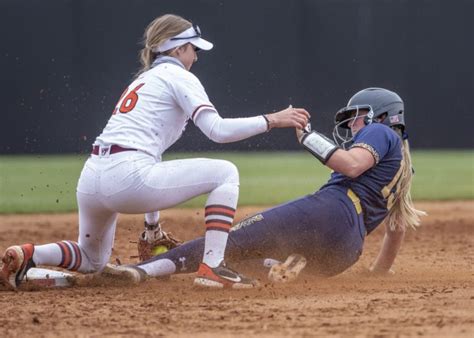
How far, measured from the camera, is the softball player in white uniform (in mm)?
4461

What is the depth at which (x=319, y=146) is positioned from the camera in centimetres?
460

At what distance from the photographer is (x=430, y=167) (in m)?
13.9

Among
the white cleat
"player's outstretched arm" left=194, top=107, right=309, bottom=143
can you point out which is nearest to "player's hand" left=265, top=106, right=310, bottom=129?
"player's outstretched arm" left=194, top=107, right=309, bottom=143

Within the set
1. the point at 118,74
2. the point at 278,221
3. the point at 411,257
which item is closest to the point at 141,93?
the point at 278,221

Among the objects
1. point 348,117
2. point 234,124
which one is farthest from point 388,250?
point 234,124

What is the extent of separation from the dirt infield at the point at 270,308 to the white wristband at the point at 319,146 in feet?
2.10

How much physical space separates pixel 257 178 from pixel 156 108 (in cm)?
777

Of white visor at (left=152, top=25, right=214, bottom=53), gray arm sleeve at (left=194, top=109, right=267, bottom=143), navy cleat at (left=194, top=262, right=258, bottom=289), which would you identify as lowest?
navy cleat at (left=194, top=262, right=258, bottom=289)

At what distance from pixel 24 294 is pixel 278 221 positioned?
130 cm

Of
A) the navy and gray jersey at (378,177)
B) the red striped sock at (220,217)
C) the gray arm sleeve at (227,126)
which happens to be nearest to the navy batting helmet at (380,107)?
the navy and gray jersey at (378,177)

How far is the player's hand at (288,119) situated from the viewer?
4.54 m

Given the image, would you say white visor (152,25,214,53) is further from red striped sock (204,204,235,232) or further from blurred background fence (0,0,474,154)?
blurred background fence (0,0,474,154)

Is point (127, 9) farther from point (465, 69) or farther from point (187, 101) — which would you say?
point (187, 101)

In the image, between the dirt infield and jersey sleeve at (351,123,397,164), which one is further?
jersey sleeve at (351,123,397,164)
